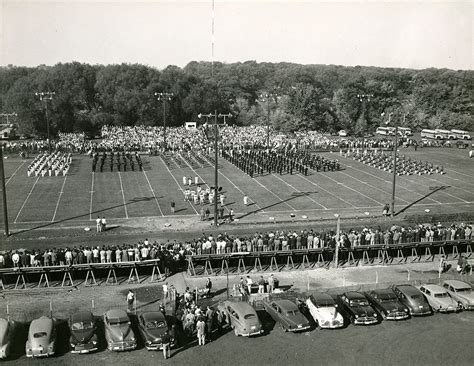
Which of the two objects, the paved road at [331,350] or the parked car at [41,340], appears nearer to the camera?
the parked car at [41,340]

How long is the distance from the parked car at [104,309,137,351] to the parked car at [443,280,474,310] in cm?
1399

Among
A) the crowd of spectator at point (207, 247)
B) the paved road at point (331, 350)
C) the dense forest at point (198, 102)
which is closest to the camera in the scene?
the paved road at point (331, 350)

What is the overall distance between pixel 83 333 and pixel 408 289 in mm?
13634

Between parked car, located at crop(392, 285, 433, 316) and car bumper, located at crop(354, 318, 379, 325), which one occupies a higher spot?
parked car, located at crop(392, 285, 433, 316)

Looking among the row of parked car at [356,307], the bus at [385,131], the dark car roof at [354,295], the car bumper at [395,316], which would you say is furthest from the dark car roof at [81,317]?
the bus at [385,131]

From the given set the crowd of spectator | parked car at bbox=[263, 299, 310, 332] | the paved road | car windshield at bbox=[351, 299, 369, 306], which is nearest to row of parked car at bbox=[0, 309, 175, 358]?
the paved road

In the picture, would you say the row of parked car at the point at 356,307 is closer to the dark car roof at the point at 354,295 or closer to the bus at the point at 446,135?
the dark car roof at the point at 354,295

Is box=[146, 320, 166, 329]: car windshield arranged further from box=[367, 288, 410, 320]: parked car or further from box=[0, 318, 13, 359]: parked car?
box=[367, 288, 410, 320]: parked car

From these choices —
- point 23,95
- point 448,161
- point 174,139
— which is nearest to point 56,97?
point 23,95

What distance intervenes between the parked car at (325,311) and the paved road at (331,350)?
0.31 meters

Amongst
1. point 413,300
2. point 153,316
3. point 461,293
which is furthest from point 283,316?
point 461,293

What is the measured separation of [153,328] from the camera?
63.3 feet

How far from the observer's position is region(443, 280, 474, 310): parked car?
75.4 ft

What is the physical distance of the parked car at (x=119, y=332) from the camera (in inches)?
740
